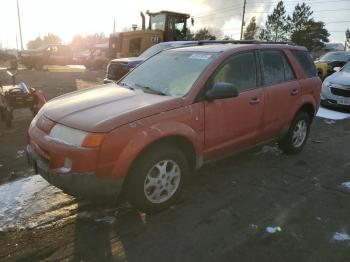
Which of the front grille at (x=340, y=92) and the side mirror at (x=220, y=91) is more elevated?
the side mirror at (x=220, y=91)

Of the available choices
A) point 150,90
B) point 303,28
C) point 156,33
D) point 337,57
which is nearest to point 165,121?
point 150,90

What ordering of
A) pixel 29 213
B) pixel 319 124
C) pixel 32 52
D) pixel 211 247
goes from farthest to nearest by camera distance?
pixel 32 52 < pixel 319 124 < pixel 29 213 < pixel 211 247

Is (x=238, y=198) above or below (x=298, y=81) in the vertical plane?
below

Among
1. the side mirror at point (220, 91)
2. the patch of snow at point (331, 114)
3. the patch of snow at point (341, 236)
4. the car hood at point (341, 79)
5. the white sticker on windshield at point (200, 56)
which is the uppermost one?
the white sticker on windshield at point (200, 56)

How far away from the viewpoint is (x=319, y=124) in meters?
8.95

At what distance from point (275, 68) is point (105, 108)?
2808 millimetres

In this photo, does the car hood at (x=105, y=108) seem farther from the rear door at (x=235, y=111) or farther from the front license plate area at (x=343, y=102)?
the front license plate area at (x=343, y=102)

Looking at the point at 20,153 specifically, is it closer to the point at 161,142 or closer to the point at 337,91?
the point at 161,142

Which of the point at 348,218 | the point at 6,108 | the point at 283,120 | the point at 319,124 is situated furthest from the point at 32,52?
the point at 348,218

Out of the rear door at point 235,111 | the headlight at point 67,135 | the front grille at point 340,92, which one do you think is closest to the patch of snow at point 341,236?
the rear door at point 235,111

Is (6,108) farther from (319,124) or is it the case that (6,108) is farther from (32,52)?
(32,52)

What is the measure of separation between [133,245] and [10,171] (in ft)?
8.88

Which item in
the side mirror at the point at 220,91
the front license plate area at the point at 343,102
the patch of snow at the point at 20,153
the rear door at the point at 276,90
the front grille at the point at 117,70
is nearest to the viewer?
the side mirror at the point at 220,91

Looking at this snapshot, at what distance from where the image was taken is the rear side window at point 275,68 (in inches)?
209
